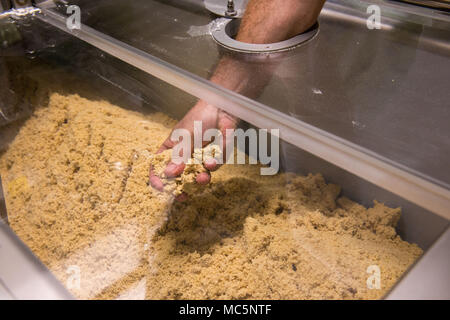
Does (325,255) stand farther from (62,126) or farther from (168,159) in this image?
(62,126)

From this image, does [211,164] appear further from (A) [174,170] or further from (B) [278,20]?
(B) [278,20]

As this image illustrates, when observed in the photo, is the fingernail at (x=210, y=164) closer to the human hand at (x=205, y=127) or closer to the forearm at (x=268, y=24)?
the human hand at (x=205, y=127)

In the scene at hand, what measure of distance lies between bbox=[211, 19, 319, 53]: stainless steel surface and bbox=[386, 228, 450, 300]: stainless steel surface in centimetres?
61

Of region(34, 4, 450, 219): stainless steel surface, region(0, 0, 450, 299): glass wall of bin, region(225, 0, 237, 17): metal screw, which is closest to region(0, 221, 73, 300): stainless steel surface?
region(0, 0, 450, 299): glass wall of bin

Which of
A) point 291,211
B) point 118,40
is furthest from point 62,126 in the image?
point 291,211

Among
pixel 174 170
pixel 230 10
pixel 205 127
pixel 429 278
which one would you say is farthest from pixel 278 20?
pixel 429 278

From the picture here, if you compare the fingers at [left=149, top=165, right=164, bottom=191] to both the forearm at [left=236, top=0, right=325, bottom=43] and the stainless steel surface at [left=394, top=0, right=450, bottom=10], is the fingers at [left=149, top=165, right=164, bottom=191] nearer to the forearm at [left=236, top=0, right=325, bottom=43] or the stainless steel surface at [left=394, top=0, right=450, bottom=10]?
the forearm at [left=236, top=0, right=325, bottom=43]

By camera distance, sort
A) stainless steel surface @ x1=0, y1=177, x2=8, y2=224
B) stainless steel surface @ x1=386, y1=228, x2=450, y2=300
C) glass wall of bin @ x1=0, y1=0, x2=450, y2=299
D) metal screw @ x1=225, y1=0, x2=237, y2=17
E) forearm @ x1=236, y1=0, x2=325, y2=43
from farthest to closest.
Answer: metal screw @ x1=225, y1=0, x2=237, y2=17 → forearm @ x1=236, y1=0, x2=325, y2=43 → stainless steel surface @ x1=0, y1=177, x2=8, y2=224 → glass wall of bin @ x1=0, y1=0, x2=450, y2=299 → stainless steel surface @ x1=386, y1=228, x2=450, y2=300

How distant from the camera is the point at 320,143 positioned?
0.63 meters

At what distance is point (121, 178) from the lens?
29.4 inches

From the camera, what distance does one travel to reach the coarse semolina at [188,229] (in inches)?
21.5

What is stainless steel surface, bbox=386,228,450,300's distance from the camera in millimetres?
447

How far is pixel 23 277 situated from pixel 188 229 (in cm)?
26

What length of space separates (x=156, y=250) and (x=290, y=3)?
765 mm
